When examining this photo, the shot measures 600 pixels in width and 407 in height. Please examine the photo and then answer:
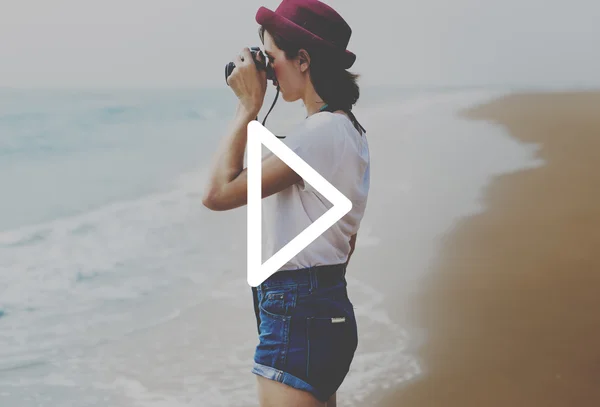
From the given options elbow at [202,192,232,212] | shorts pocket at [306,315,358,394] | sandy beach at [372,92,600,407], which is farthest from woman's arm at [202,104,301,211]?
sandy beach at [372,92,600,407]

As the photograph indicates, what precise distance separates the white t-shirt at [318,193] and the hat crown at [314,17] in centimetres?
16

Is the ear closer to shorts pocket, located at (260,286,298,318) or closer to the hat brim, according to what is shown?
the hat brim

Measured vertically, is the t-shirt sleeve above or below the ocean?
above

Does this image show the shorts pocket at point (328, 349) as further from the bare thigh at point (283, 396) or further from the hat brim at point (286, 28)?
the hat brim at point (286, 28)

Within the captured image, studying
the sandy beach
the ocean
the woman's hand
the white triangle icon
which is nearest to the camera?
the white triangle icon

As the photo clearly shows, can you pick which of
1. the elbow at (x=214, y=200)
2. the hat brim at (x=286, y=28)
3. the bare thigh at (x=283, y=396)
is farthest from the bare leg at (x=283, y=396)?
the hat brim at (x=286, y=28)

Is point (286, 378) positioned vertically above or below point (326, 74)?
below

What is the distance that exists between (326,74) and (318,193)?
9.5 inches

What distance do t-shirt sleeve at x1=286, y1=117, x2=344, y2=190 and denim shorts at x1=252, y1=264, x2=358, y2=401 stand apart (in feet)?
A: 0.52

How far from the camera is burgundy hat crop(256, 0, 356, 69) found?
1238mm

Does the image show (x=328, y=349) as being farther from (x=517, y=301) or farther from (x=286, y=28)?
(x=517, y=301)

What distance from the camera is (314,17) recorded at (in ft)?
4.11

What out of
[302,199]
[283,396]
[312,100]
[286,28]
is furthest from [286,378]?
[286,28]

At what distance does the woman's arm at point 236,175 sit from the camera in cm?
115
